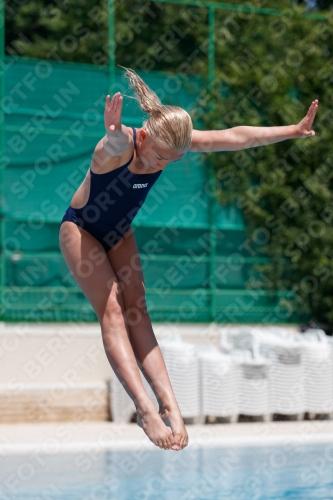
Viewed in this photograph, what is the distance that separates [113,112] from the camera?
353 cm

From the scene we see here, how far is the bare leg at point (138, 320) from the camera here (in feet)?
13.3

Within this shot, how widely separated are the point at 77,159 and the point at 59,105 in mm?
653

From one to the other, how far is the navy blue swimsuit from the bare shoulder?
2 centimetres

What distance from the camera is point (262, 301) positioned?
10.3m

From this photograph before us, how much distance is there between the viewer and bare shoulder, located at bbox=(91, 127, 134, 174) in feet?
12.1

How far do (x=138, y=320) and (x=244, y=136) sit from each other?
103 centimetres

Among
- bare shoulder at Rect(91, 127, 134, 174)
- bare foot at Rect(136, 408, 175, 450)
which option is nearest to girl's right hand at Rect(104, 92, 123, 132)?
bare shoulder at Rect(91, 127, 134, 174)

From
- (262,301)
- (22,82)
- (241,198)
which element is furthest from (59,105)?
(262,301)

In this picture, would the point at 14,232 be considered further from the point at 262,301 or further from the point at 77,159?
the point at 262,301

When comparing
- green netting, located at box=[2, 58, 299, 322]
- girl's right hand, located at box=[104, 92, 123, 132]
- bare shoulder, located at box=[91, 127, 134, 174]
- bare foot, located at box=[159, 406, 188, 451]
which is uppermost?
girl's right hand, located at box=[104, 92, 123, 132]

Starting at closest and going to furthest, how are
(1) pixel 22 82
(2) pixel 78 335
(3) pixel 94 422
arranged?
(3) pixel 94 422
(2) pixel 78 335
(1) pixel 22 82

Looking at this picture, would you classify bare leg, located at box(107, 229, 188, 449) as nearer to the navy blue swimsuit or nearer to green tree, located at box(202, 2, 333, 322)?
the navy blue swimsuit

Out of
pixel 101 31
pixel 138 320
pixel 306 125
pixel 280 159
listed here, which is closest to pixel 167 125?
pixel 306 125

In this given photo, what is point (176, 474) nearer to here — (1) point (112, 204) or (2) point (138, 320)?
(2) point (138, 320)
